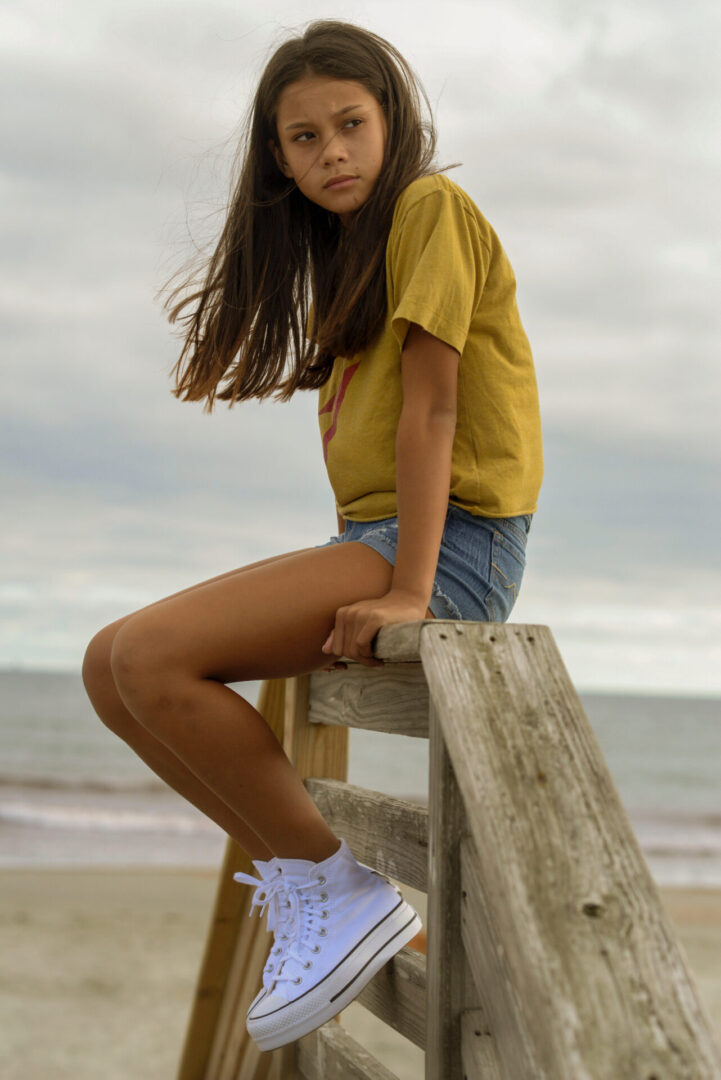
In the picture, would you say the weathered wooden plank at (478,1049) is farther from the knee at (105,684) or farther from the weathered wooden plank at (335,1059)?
the knee at (105,684)

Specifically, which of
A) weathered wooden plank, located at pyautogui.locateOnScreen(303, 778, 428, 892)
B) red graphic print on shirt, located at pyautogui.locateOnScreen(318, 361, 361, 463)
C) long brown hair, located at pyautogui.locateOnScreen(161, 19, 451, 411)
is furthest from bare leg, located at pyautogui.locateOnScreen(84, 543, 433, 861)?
long brown hair, located at pyautogui.locateOnScreen(161, 19, 451, 411)

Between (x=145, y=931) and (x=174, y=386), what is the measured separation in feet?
16.0

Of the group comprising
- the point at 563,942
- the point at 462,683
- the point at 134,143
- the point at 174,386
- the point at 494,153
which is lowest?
the point at 563,942

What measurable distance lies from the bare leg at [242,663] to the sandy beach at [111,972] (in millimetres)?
2638

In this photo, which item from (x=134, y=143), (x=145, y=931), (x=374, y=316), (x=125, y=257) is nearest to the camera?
(x=374, y=316)

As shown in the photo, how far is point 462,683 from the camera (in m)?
0.97

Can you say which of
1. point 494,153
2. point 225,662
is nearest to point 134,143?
point 494,153

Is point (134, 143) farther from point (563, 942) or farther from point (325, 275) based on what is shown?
point (563, 942)

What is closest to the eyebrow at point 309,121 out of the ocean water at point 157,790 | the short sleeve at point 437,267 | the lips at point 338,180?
the lips at point 338,180

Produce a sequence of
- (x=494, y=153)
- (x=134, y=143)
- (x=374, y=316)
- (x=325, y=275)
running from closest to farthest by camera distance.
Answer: (x=374, y=316)
(x=325, y=275)
(x=494, y=153)
(x=134, y=143)

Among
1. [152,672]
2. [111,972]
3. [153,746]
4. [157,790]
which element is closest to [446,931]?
[152,672]

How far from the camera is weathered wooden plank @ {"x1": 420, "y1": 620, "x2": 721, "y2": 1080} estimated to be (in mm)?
671

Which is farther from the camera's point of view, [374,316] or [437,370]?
[374,316]

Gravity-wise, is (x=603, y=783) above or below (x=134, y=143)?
below
